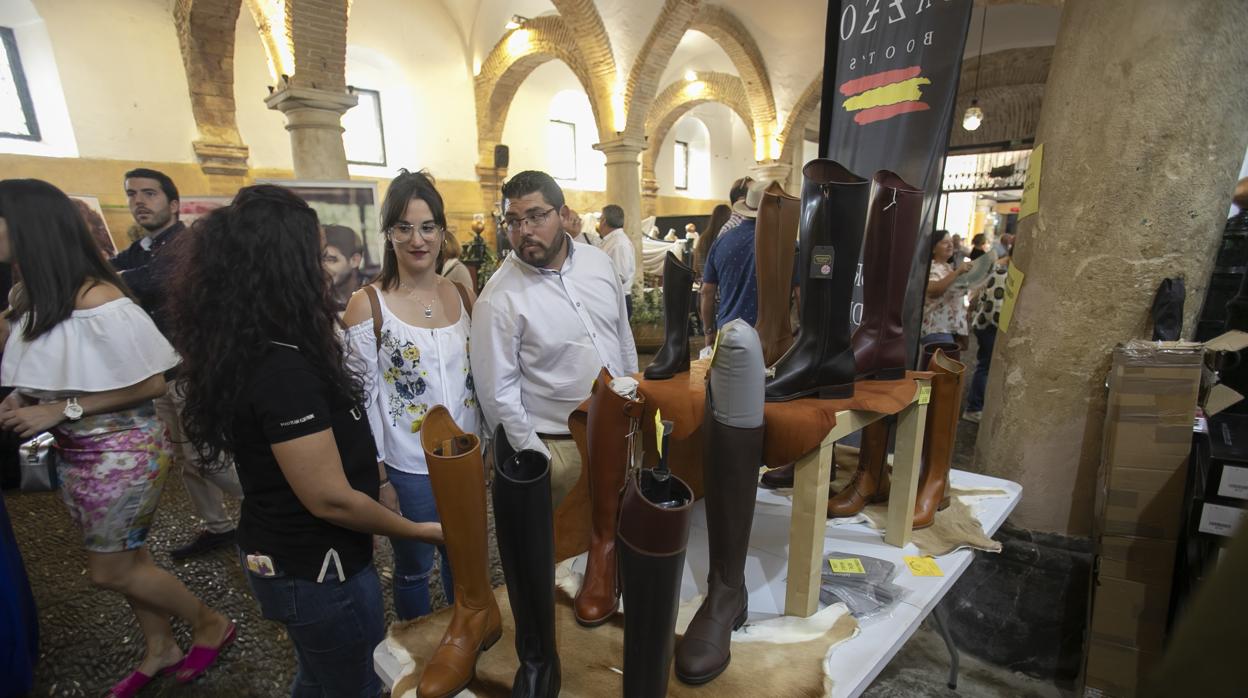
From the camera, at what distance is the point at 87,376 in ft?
6.31

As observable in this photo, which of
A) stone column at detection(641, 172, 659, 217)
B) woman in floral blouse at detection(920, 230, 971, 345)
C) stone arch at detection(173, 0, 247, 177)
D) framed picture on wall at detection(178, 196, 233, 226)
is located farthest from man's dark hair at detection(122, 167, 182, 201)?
stone column at detection(641, 172, 659, 217)

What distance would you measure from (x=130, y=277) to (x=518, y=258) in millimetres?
2350

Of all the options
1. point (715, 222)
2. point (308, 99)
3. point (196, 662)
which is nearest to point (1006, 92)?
point (715, 222)

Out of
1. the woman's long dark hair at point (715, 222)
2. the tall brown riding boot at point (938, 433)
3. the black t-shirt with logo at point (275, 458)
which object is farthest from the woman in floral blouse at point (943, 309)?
the black t-shirt with logo at point (275, 458)

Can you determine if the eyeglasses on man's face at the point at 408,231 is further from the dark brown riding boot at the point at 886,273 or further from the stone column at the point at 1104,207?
the stone column at the point at 1104,207

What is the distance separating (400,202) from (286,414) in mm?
948

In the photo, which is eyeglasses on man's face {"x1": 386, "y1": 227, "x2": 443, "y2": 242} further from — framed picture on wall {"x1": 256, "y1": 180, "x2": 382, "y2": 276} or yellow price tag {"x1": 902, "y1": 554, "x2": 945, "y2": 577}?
framed picture on wall {"x1": 256, "y1": 180, "x2": 382, "y2": 276}

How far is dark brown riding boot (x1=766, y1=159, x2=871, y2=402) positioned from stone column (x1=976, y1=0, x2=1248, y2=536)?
1486 mm

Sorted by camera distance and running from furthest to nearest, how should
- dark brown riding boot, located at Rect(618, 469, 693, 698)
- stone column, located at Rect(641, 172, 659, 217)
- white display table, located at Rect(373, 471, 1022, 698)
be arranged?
stone column, located at Rect(641, 172, 659, 217) < white display table, located at Rect(373, 471, 1022, 698) < dark brown riding boot, located at Rect(618, 469, 693, 698)

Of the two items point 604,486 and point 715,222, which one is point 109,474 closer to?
point 604,486

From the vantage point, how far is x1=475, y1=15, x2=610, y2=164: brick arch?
35.1 feet

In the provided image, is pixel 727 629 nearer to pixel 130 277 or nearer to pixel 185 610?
pixel 185 610

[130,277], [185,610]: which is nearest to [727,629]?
[185,610]

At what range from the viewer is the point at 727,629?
3.77 feet
